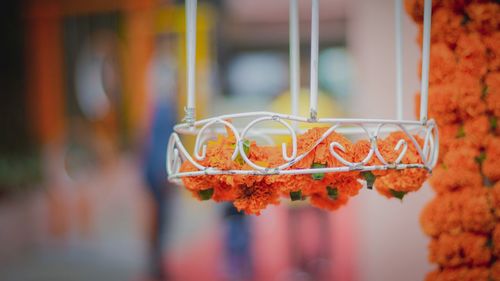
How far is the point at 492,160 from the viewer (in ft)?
3.92

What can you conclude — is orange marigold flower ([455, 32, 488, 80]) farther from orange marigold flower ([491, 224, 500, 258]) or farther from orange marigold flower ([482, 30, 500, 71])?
orange marigold flower ([491, 224, 500, 258])

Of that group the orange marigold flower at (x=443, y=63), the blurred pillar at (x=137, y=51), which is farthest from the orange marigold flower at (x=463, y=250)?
the blurred pillar at (x=137, y=51)

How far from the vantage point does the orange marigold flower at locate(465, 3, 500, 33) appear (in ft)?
3.85

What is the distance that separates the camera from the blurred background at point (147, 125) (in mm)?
3127

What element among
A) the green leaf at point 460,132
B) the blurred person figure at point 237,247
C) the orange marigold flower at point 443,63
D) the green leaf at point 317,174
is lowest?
the blurred person figure at point 237,247

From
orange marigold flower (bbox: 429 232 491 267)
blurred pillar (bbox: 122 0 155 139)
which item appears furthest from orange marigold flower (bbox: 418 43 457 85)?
blurred pillar (bbox: 122 0 155 139)

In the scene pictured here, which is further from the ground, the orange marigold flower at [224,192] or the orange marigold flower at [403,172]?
the orange marigold flower at [403,172]

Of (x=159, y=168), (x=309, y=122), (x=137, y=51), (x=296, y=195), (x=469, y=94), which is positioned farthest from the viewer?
(x=137, y=51)

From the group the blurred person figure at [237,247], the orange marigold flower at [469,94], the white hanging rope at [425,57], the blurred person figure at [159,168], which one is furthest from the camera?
the blurred person figure at [237,247]

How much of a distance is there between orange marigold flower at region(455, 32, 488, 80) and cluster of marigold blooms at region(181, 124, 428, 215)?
0.20m

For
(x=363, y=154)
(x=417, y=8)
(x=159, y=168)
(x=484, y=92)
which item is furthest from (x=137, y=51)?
(x=363, y=154)

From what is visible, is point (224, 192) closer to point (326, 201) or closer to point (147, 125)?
point (326, 201)

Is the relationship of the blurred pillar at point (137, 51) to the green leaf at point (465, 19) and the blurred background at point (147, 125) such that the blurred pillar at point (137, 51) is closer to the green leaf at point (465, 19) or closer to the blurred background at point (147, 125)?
the blurred background at point (147, 125)

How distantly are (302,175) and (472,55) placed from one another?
0.46m
